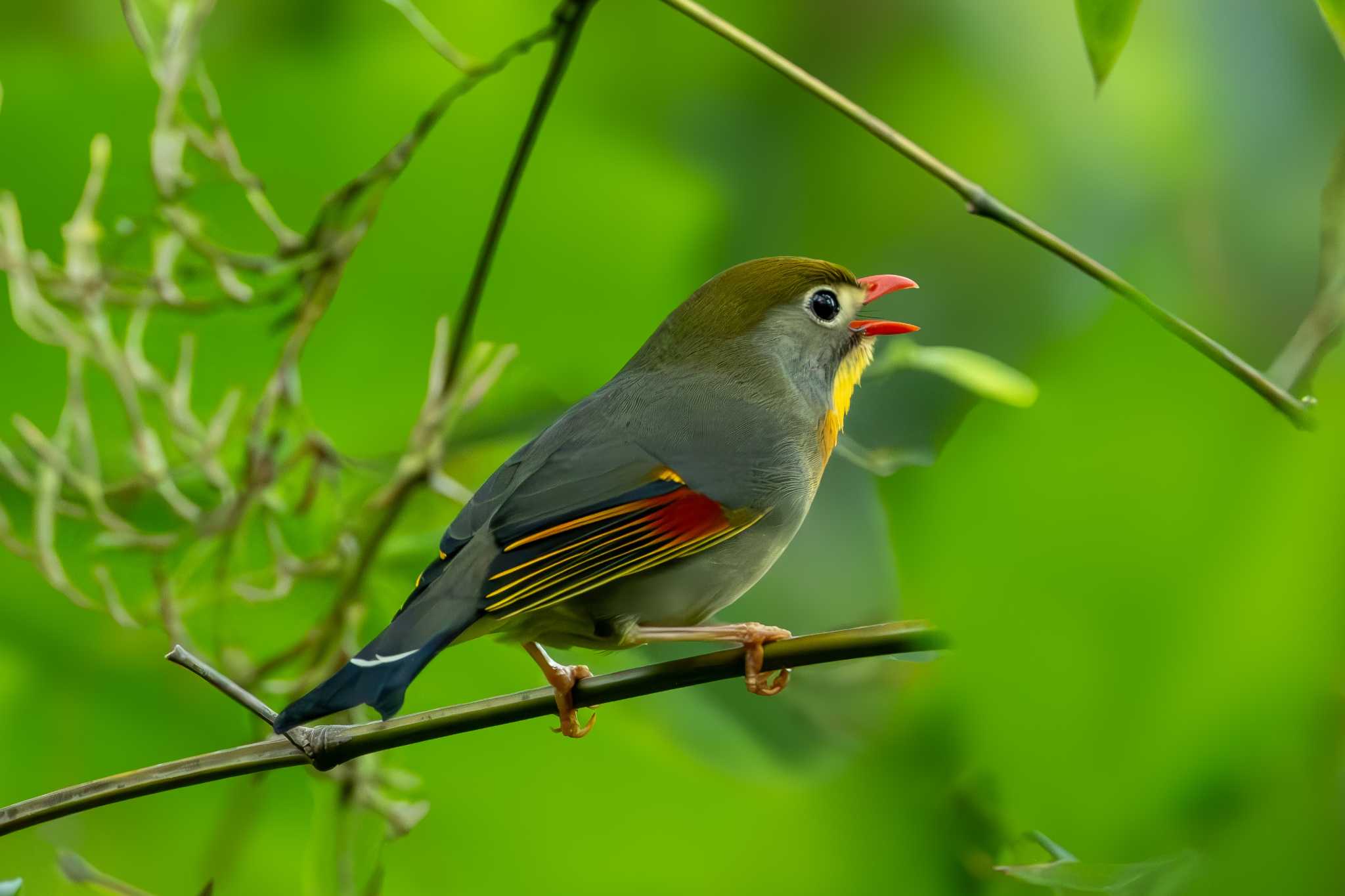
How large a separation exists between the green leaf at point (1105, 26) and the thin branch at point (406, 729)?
473 millimetres

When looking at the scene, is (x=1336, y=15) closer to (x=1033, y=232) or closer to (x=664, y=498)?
(x=1033, y=232)

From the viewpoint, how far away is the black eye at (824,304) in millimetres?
1861

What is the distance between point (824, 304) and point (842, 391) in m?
0.13

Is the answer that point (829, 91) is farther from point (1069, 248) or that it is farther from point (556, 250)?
point (556, 250)

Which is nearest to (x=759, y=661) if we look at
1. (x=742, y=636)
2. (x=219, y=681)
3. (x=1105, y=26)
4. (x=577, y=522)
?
(x=742, y=636)

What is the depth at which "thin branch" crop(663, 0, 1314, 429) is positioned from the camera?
63 cm

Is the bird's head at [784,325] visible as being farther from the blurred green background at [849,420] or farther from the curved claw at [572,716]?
the curved claw at [572,716]

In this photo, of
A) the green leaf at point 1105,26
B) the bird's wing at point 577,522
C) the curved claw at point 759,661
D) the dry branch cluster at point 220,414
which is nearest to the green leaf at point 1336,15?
the green leaf at point 1105,26

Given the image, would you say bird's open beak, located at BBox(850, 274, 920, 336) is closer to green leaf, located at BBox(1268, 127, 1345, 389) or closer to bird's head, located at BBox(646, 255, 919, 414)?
bird's head, located at BBox(646, 255, 919, 414)

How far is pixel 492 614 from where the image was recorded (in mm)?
1317

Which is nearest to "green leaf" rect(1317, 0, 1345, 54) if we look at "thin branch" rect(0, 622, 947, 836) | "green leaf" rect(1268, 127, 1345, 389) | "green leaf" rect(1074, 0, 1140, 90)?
"green leaf" rect(1268, 127, 1345, 389)

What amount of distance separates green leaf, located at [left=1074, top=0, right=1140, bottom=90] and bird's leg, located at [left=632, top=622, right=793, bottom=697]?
0.62m

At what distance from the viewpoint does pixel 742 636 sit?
140 cm

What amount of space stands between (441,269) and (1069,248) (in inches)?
58.5
